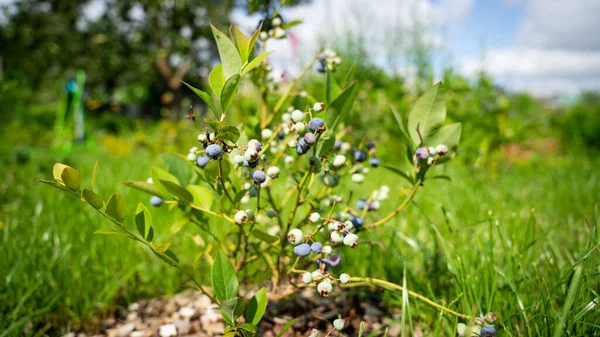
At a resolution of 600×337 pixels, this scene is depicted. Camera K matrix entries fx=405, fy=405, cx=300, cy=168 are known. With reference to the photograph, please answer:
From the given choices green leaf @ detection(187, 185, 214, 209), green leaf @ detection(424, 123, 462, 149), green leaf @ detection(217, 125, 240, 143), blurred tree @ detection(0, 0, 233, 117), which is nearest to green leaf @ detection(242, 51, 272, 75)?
green leaf @ detection(217, 125, 240, 143)

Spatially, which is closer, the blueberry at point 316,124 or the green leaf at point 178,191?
the blueberry at point 316,124

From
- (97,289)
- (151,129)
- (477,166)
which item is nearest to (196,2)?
(151,129)

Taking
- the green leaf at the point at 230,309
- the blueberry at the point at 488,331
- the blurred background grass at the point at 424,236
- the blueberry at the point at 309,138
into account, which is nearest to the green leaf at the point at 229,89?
the blueberry at the point at 309,138

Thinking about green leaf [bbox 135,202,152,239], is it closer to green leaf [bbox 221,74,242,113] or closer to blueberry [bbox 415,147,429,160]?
green leaf [bbox 221,74,242,113]

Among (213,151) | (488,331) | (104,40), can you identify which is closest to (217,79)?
(213,151)

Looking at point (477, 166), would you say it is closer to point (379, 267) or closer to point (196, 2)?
point (379, 267)

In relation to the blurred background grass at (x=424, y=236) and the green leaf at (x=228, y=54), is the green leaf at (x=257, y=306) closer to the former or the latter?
the blurred background grass at (x=424, y=236)
